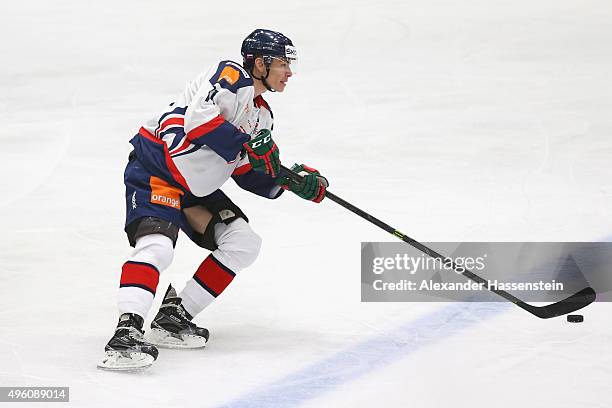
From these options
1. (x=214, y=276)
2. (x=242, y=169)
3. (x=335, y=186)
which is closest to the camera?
(x=214, y=276)

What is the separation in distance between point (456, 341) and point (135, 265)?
102 centimetres

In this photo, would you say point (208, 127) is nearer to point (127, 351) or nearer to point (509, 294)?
point (127, 351)

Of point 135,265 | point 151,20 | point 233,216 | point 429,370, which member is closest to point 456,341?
point 429,370

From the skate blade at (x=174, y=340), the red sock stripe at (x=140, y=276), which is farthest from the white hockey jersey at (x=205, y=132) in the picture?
the skate blade at (x=174, y=340)

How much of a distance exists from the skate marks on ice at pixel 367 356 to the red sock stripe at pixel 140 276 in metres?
0.44

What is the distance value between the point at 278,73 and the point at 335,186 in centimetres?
178

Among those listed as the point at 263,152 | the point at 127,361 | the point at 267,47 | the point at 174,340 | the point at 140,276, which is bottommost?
the point at 127,361

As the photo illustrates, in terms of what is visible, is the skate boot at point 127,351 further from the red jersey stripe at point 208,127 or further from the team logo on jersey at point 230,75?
the team logo on jersey at point 230,75

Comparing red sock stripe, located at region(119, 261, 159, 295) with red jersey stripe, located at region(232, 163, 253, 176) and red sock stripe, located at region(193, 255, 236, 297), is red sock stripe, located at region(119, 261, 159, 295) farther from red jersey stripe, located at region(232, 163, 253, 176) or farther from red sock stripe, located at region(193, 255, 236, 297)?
red jersey stripe, located at region(232, 163, 253, 176)

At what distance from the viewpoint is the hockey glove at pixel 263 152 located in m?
3.41

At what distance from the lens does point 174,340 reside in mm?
3518

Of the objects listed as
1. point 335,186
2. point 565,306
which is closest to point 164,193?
point 565,306

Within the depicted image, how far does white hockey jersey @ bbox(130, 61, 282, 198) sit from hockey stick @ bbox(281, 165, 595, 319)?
9.2 inches

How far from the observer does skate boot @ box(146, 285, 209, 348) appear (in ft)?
11.5
